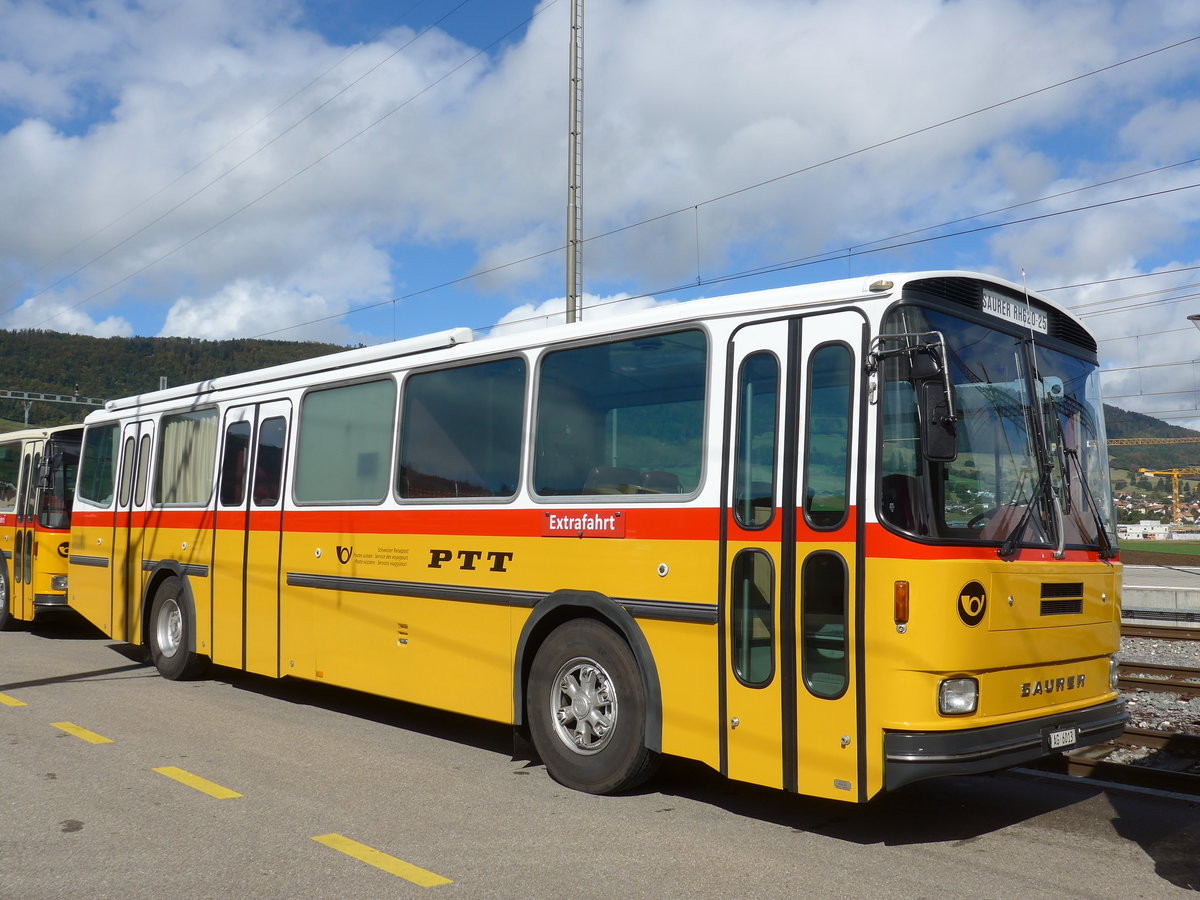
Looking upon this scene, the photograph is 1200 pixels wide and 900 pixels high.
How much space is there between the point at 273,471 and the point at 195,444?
1674 mm

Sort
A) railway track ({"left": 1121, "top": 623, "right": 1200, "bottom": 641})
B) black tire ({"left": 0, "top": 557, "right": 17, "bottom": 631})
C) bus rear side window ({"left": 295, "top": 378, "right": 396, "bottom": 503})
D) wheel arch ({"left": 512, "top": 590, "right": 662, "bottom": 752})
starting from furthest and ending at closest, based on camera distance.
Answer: black tire ({"left": 0, "top": 557, "right": 17, "bottom": 631})
railway track ({"left": 1121, "top": 623, "right": 1200, "bottom": 641})
bus rear side window ({"left": 295, "top": 378, "right": 396, "bottom": 503})
wheel arch ({"left": 512, "top": 590, "right": 662, "bottom": 752})

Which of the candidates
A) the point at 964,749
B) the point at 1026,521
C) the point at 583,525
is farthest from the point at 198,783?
the point at 1026,521

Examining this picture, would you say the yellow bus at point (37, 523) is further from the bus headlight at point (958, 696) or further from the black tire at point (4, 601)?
the bus headlight at point (958, 696)

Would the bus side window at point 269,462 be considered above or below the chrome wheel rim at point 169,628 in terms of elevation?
above

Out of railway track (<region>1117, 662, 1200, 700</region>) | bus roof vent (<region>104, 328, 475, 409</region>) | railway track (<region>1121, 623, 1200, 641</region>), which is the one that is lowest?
railway track (<region>1117, 662, 1200, 700</region>)

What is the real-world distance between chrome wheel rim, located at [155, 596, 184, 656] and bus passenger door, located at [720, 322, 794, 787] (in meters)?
6.86

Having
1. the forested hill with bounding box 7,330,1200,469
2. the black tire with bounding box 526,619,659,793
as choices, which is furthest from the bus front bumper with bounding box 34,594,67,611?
the forested hill with bounding box 7,330,1200,469

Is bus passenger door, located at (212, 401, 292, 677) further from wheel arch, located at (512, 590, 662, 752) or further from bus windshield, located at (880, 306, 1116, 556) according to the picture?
bus windshield, located at (880, 306, 1116, 556)

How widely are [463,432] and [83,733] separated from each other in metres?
3.51

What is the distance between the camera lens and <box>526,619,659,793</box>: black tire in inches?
247

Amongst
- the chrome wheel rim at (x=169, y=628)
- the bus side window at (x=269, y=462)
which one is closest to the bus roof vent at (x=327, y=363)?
the bus side window at (x=269, y=462)

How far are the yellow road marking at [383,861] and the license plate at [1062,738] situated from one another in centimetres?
299

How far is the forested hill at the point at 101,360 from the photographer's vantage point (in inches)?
2810

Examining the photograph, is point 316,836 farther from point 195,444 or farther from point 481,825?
point 195,444
